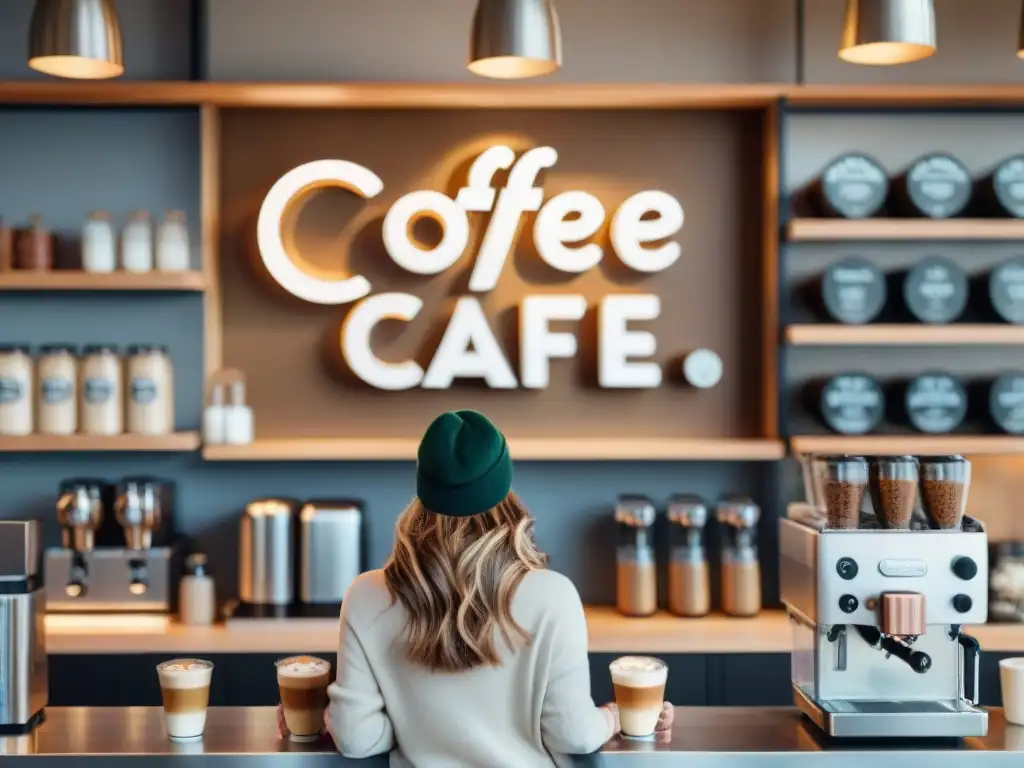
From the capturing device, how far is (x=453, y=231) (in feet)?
11.3

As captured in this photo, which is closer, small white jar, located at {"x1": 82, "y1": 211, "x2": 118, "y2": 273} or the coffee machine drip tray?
the coffee machine drip tray

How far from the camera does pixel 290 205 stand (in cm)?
344

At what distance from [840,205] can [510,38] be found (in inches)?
59.8

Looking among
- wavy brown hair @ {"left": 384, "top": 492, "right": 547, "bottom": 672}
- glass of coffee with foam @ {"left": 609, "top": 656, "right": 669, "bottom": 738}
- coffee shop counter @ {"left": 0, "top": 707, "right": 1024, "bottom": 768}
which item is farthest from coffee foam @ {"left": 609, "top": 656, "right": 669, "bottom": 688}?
wavy brown hair @ {"left": 384, "top": 492, "right": 547, "bottom": 672}

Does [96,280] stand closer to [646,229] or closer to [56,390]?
[56,390]

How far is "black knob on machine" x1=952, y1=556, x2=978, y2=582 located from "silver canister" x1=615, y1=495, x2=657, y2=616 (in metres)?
1.39

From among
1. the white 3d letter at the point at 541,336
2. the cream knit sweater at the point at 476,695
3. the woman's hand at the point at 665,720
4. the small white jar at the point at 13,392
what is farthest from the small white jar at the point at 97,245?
the woman's hand at the point at 665,720

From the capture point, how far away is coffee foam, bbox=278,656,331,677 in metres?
1.93

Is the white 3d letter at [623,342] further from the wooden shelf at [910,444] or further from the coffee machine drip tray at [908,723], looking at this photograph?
the coffee machine drip tray at [908,723]

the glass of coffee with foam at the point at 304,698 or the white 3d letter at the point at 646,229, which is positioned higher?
the white 3d letter at the point at 646,229

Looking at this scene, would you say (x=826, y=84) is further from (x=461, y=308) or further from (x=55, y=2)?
(x=55, y=2)

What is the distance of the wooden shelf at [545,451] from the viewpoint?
333 cm

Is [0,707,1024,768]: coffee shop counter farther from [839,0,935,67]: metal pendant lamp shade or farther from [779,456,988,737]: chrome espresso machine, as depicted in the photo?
[839,0,935,67]: metal pendant lamp shade

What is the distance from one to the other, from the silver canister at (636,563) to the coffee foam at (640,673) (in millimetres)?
1366
